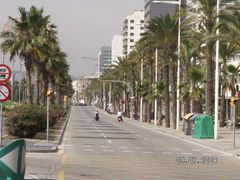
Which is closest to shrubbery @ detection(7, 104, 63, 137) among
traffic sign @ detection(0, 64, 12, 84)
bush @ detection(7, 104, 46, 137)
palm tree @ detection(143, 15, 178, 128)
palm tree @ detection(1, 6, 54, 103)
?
bush @ detection(7, 104, 46, 137)

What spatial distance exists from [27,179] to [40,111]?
20.1 metres

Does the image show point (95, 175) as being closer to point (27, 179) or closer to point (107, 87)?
point (27, 179)

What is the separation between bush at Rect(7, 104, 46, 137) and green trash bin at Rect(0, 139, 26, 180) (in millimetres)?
20618

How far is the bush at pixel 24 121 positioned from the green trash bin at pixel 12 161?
812 inches

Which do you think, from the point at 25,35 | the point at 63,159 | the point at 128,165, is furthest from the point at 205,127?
the point at 128,165

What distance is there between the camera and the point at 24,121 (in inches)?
1332

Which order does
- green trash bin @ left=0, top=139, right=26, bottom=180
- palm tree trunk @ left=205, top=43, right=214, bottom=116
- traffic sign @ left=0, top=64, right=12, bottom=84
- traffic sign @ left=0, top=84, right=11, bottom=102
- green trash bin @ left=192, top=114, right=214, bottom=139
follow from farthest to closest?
palm tree trunk @ left=205, top=43, right=214, bottom=116 < green trash bin @ left=192, top=114, right=214, bottom=139 < traffic sign @ left=0, top=84, right=11, bottom=102 < traffic sign @ left=0, top=64, right=12, bottom=84 < green trash bin @ left=0, top=139, right=26, bottom=180

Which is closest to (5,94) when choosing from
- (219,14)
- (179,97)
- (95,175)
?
(95,175)

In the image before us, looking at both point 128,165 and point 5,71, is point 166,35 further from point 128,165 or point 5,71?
point 5,71

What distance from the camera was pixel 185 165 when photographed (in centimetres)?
2197

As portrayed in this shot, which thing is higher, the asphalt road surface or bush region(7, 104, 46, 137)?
bush region(7, 104, 46, 137)

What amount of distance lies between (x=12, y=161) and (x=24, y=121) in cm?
2148

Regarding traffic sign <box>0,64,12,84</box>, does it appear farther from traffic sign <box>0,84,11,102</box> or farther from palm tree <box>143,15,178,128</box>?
palm tree <box>143,15,178,128</box>

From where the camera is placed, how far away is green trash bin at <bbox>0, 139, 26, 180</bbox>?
40.4ft
